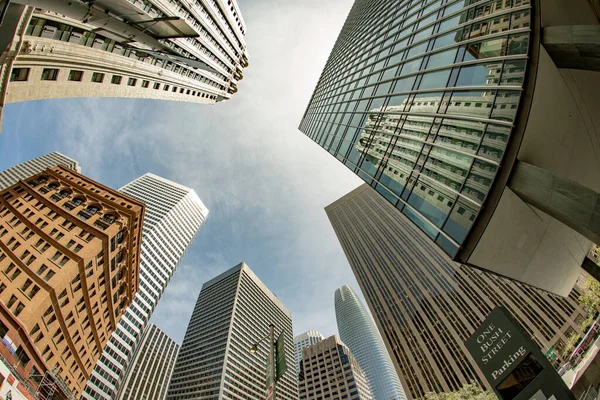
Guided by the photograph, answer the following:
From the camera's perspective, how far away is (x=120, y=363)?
72.9m

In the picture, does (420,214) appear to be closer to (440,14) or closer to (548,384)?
(548,384)

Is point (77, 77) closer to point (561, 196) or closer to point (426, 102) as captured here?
point (426, 102)

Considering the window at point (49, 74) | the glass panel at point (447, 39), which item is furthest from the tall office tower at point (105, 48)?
the glass panel at point (447, 39)

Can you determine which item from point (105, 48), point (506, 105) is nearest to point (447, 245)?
point (506, 105)

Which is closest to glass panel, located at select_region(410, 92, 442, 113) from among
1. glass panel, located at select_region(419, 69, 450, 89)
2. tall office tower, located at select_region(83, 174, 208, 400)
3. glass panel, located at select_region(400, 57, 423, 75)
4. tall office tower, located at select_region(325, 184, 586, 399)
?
glass panel, located at select_region(419, 69, 450, 89)

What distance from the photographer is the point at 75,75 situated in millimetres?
22906

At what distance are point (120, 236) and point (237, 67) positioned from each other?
46.6 m

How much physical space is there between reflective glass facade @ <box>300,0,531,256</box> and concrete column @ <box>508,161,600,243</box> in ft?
3.24

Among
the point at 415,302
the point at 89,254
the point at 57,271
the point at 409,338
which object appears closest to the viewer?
the point at 57,271

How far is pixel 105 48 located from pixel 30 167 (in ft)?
504

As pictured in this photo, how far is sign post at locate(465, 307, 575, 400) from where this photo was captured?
6289 millimetres

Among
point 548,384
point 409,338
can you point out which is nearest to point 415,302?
point 409,338

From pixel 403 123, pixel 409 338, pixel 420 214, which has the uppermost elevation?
pixel 403 123

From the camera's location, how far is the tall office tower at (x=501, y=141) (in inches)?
435
